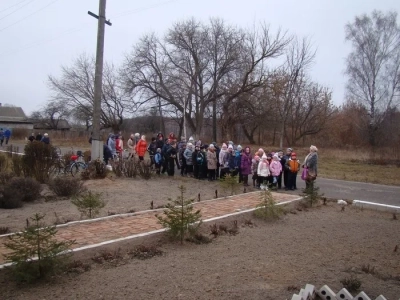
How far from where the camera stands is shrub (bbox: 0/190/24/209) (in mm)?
7465

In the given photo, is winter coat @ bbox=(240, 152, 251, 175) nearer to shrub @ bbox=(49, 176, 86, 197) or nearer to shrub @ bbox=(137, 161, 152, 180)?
shrub @ bbox=(137, 161, 152, 180)

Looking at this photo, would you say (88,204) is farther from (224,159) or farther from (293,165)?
(293,165)

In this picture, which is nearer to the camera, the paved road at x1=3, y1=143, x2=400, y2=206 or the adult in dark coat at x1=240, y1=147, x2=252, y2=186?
the paved road at x1=3, y1=143, x2=400, y2=206

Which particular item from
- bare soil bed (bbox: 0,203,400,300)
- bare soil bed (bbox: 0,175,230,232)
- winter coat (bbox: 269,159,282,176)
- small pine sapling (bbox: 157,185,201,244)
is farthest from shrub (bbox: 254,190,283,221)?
winter coat (bbox: 269,159,282,176)

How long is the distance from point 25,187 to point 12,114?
71.2 metres

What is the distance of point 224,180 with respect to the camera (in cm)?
922


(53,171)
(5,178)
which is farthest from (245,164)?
(5,178)

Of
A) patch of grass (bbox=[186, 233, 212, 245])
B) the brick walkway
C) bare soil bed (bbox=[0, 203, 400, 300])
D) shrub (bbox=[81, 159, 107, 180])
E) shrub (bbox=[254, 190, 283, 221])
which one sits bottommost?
bare soil bed (bbox=[0, 203, 400, 300])

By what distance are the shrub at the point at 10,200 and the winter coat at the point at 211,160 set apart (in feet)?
22.1

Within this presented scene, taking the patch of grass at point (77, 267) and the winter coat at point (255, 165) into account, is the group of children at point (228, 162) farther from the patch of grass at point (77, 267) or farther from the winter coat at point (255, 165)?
the patch of grass at point (77, 267)

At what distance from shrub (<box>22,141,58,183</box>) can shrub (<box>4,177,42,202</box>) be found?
2.02 m

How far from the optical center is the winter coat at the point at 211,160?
12.8m

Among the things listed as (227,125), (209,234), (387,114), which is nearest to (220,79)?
(227,125)

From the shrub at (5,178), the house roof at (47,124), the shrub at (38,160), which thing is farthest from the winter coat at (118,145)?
the house roof at (47,124)
